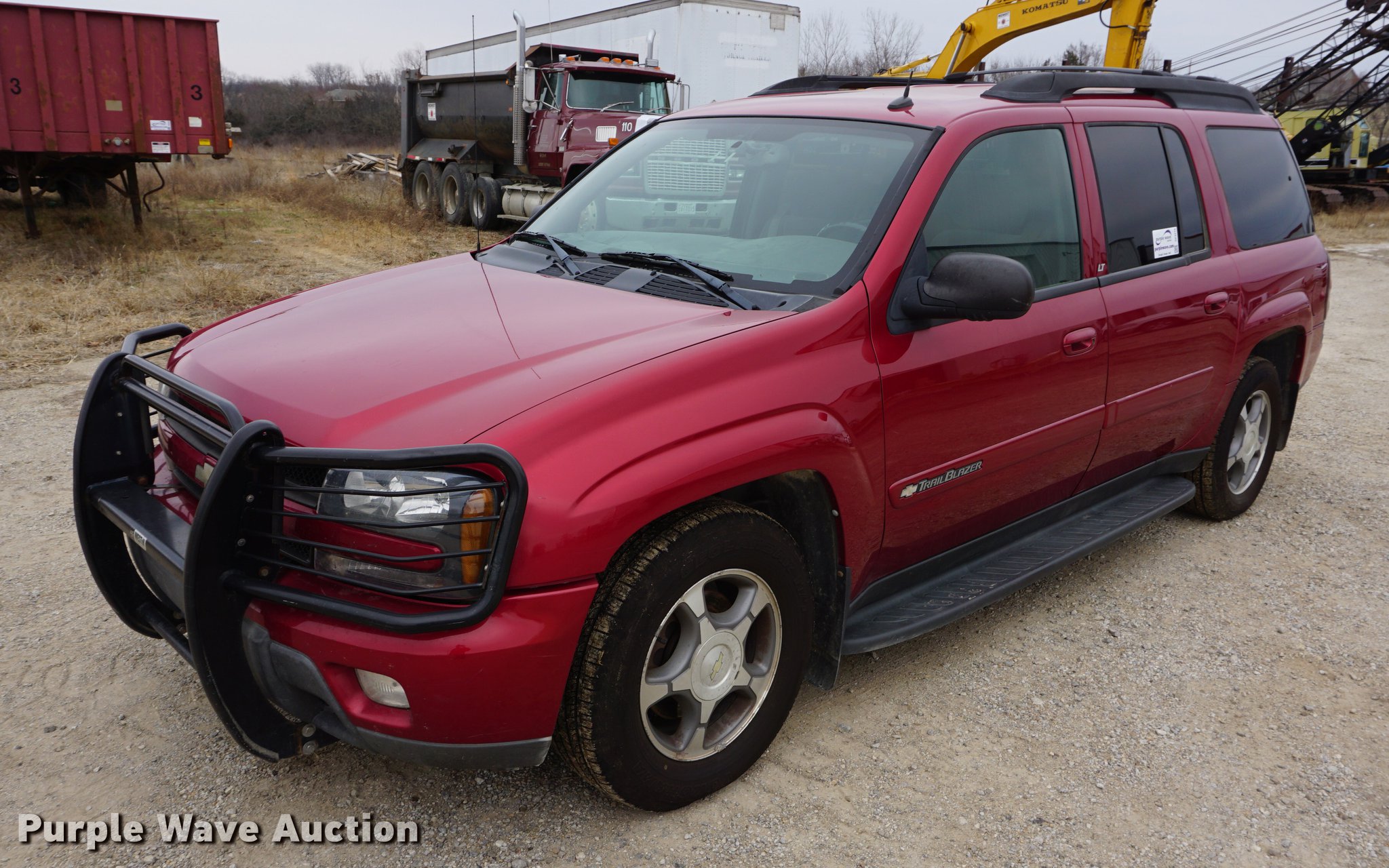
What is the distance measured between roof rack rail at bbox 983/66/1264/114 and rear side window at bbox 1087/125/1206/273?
19 centimetres

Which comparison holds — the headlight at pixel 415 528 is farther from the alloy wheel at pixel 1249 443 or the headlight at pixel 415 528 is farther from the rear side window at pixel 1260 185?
the alloy wheel at pixel 1249 443

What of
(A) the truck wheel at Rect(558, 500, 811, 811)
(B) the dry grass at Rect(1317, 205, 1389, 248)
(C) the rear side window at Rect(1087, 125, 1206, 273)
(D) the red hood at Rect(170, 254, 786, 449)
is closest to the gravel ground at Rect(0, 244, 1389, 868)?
(A) the truck wheel at Rect(558, 500, 811, 811)

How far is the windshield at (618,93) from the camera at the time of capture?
590 inches

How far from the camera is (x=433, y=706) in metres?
2.10

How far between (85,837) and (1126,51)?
12.4 meters

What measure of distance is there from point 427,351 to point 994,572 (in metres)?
1.97

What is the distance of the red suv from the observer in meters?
2.10

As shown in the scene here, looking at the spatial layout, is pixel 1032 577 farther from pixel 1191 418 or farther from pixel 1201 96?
pixel 1201 96

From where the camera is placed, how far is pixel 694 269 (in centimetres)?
296

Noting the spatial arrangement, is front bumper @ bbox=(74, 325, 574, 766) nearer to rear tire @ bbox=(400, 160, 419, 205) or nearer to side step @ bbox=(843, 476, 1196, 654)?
side step @ bbox=(843, 476, 1196, 654)

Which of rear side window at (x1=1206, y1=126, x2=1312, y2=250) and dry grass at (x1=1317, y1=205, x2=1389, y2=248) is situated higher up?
rear side window at (x1=1206, y1=126, x2=1312, y2=250)

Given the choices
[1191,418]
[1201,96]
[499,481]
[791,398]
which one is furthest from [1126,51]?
[499,481]

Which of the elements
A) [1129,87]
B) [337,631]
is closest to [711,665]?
[337,631]

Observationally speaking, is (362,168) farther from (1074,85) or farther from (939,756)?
(939,756)
